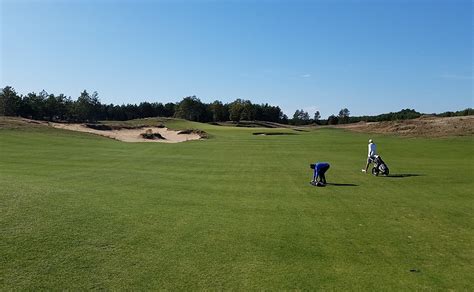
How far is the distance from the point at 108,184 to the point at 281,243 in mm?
10305

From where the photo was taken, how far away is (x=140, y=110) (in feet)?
603

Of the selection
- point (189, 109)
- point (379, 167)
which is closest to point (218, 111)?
point (189, 109)

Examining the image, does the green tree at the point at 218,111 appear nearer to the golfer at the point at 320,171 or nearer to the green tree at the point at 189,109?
the green tree at the point at 189,109

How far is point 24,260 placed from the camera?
27.4 ft

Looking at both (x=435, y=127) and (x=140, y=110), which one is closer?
(x=435, y=127)

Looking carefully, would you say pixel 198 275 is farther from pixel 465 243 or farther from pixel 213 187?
pixel 213 187

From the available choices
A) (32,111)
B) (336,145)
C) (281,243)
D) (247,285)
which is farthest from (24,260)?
(32,111)

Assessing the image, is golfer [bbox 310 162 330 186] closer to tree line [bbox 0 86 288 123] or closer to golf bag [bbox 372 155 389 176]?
golf bag [bbox 372 155 389 176]

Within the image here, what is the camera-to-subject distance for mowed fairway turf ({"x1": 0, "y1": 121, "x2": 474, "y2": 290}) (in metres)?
8.10

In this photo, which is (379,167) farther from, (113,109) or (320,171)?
(113,109)

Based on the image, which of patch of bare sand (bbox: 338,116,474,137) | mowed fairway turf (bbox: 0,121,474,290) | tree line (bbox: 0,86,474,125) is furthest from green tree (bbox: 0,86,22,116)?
mowed fairway turf (bbox: 0,121,474,290)

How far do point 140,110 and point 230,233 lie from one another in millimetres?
178968

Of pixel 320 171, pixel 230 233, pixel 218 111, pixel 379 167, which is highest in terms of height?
pixel 218 111

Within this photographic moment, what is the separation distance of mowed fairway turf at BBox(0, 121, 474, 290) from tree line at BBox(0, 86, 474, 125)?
7110 centimetres
